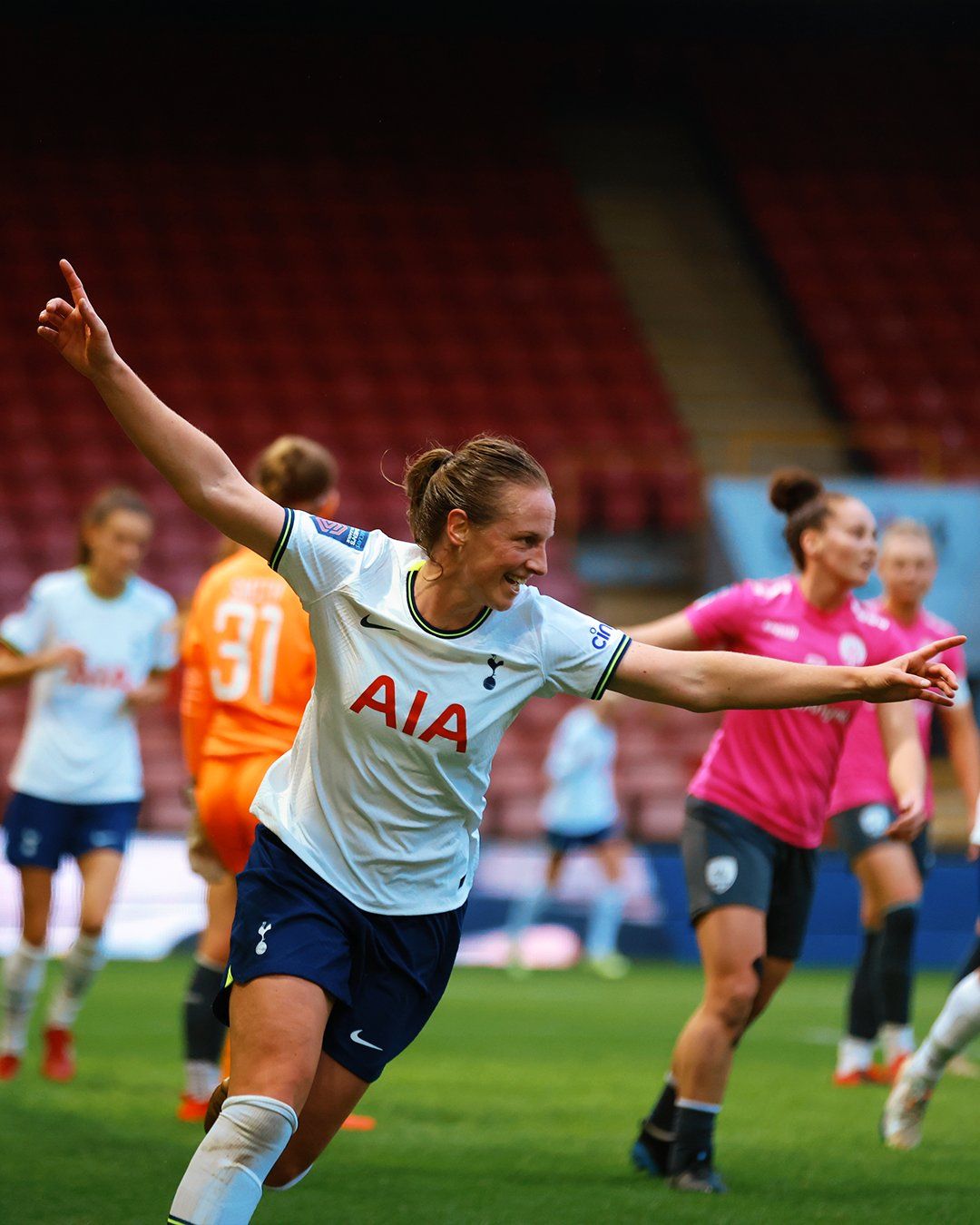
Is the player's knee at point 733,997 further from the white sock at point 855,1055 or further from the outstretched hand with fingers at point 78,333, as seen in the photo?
the outstretched hand with fingers at point 78,333

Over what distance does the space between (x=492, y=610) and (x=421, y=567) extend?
0.20m

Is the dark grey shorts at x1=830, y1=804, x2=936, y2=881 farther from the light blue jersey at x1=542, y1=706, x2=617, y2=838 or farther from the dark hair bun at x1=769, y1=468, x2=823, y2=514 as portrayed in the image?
the light blue jersey at x1=542, y1=706, x2=617, y2=838

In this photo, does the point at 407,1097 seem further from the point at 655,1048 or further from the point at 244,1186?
the point at 244,1186

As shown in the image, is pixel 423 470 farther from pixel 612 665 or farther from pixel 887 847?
pixel 887 847

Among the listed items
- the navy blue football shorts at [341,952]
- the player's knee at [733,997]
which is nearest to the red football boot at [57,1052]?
the player's knee at [733,997]

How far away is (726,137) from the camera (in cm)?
2331

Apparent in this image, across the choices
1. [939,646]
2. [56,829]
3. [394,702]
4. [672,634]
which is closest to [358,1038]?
[394,702]

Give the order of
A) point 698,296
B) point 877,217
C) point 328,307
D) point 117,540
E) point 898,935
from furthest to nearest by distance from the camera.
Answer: point 877,217, point 698,296, point 328,307, point 117,540, point 898,935

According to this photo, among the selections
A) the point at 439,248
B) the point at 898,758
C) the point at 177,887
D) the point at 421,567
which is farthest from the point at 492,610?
the point at 439,248

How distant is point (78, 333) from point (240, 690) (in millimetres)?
2595

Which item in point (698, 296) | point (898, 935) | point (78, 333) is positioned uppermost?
point (698, 296)

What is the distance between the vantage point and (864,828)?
300 inches

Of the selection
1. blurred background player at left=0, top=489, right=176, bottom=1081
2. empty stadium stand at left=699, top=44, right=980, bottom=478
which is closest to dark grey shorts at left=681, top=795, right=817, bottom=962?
blurred background player at left=0, top=489, right=176, bottom=1081

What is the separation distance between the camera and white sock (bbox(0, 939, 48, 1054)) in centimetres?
719
